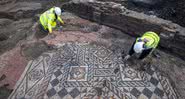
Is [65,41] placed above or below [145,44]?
below

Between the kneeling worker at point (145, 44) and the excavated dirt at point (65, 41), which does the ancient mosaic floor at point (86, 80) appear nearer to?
the excavated dirt at point (65, 41)

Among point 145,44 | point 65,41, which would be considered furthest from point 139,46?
point 65,41

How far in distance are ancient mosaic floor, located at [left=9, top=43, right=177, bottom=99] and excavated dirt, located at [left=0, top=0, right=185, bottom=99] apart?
350 millimetres

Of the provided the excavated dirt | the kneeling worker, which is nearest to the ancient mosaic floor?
the excavated dirt

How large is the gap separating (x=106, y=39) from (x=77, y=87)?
224cm

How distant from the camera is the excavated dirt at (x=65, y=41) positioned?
12.4ft

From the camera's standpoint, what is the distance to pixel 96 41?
4887 millimetres

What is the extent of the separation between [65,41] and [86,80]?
1.93 meters

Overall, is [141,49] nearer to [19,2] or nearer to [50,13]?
[50,13]

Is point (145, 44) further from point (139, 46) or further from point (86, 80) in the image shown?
point (86, 80)

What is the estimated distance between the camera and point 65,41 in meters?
4.92

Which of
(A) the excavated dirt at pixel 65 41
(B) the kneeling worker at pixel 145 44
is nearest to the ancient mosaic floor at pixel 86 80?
(A) the excavated dirt at pixel 65 41

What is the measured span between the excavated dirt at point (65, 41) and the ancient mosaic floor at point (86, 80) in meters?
0.35

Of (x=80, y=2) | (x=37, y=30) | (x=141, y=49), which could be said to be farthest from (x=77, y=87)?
(x=80, y=2)
